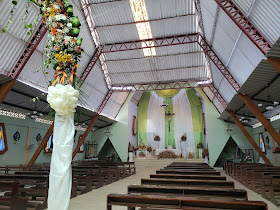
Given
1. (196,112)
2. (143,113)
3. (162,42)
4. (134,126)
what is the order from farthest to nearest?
(143,113)
(196,112)
(134,126)
(162,42)

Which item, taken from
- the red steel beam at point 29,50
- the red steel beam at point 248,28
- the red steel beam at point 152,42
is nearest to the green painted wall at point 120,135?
the red steel beam at point 152,42

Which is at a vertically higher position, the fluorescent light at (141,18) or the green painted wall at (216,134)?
the fluorescent light at (141,18)

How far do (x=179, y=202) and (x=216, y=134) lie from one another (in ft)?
54.0

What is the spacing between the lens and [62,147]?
198 cm

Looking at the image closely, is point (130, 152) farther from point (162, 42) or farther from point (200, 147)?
point (162, 42)

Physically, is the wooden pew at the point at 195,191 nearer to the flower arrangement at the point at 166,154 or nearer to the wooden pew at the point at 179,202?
the wooden pew at the point at 179,202

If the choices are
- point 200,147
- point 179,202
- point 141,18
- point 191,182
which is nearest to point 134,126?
point 200,147

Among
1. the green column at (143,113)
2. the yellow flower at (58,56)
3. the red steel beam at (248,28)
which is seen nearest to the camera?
the yellow flower at (58,56)

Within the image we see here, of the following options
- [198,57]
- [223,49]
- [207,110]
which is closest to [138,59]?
[198,57]

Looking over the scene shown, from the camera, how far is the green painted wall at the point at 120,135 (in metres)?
20.0

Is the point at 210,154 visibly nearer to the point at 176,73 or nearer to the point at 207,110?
the point at 207,110

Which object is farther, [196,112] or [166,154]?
→ [196,112]

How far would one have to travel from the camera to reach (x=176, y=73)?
1611 centimetres

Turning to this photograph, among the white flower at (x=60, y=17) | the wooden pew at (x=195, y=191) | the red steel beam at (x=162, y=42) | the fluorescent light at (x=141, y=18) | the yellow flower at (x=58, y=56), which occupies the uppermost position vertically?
the fluorescent light at (x=141, y=18)
